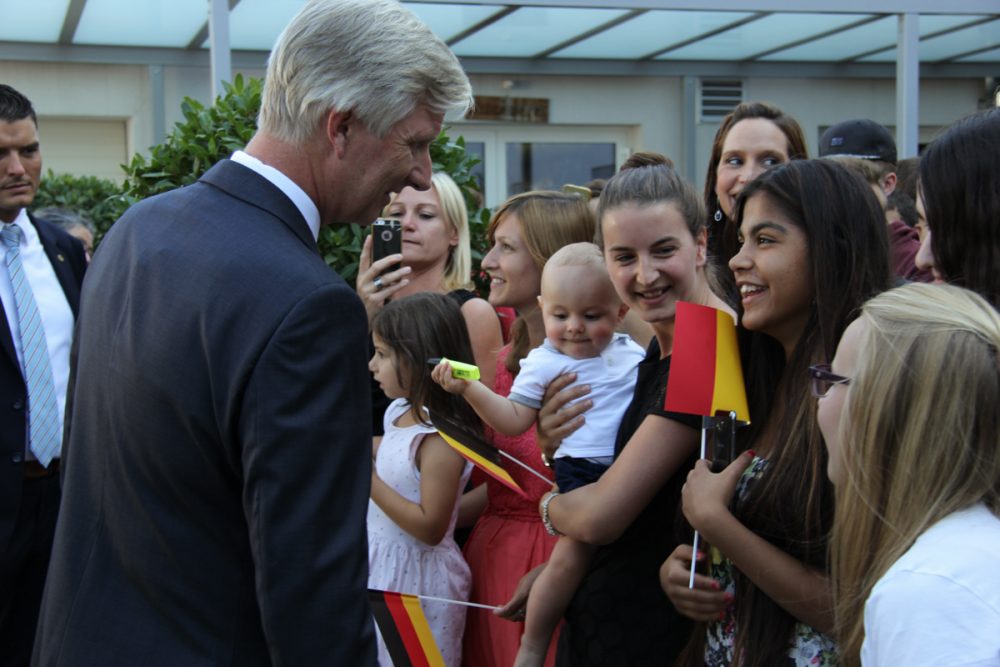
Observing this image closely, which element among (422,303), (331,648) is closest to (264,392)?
(331,648)

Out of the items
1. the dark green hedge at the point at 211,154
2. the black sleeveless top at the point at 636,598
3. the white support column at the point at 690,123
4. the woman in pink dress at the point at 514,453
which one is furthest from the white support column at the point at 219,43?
the white support column at the point at 690,123

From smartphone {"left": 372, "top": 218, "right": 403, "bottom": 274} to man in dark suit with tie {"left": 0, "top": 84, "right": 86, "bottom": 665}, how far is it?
123 cm

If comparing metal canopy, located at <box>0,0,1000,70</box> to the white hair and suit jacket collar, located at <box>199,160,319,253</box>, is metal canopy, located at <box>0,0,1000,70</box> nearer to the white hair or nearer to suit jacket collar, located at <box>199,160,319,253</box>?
the white hair

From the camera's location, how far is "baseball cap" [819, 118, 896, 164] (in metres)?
4.77

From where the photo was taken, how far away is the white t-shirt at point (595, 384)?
2.92 m

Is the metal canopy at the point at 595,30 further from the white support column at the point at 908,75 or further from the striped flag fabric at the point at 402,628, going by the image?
the striped flag fabric at the point at 402,628

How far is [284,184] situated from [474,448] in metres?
1.33

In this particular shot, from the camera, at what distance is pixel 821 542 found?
2.08 m

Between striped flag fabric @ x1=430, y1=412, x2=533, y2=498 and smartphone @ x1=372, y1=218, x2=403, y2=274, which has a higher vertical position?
smartphone @ x1=372, y1=218, x2=403, y2=274

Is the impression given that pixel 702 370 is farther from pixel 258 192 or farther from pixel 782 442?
pixel 258 192

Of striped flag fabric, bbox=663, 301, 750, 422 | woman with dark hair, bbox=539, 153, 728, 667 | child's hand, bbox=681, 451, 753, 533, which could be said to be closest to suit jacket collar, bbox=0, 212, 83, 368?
woman with dark hair, bbox=539, 153, 728, 667

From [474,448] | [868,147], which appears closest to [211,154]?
[474,448]

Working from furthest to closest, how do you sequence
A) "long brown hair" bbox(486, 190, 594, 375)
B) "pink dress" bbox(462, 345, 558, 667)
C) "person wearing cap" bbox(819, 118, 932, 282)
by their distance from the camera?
Answer: 1. "person wearing cap" bbox(819, 118, 932, 282)
2. "long brown hair" bbox(486, 190, 594, 375)
3. "pink dress" bbox(462, 345, 558, 667)

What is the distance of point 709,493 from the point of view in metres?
2.18
